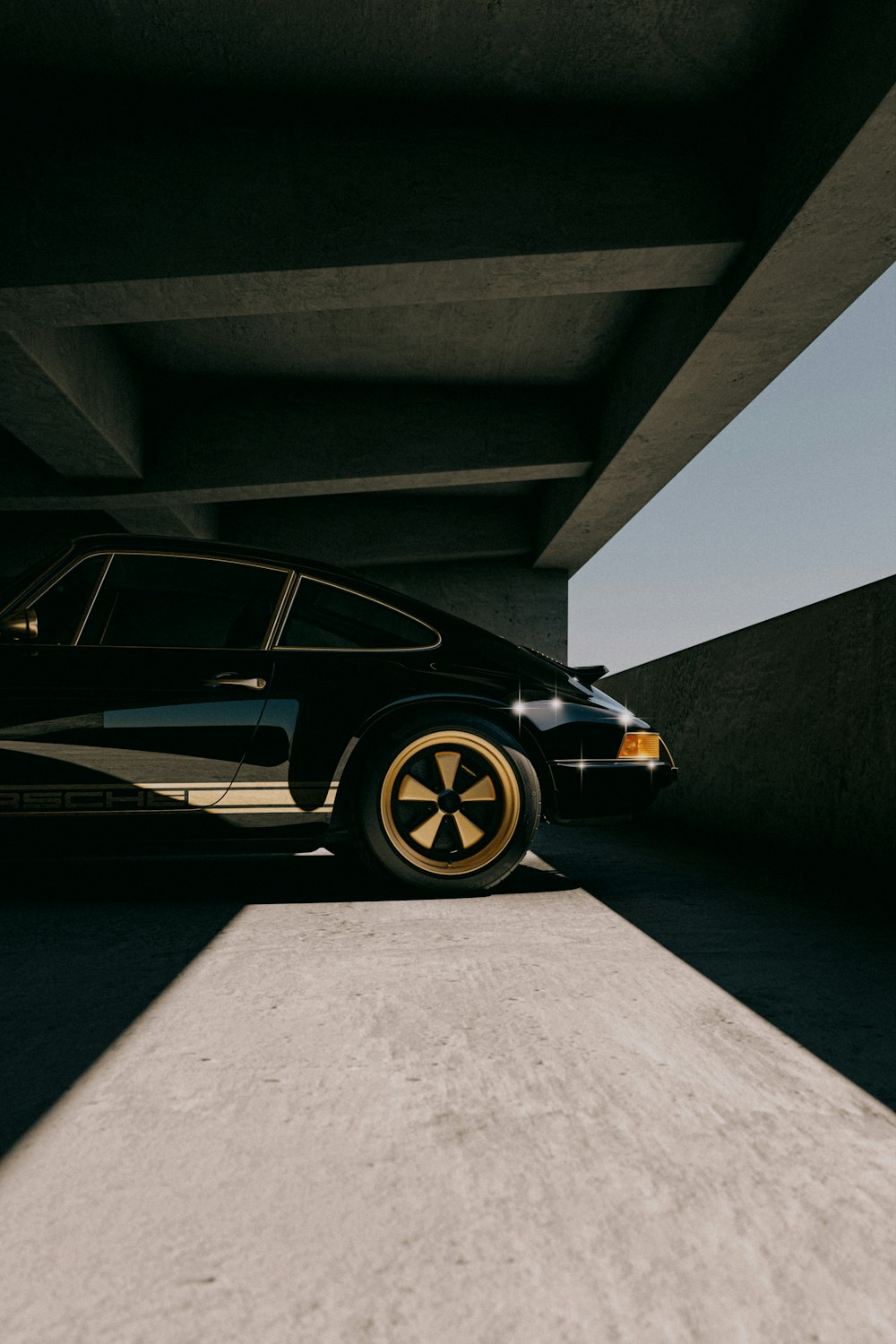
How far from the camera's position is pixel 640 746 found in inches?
156

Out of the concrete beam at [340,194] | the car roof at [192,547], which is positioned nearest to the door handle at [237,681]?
the car roof at [192,547]

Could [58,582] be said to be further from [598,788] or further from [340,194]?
[340,194]

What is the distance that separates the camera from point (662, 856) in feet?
16.9

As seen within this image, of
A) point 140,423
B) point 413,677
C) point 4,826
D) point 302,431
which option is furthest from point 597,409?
point 4,826

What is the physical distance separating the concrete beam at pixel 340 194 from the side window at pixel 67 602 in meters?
3.30

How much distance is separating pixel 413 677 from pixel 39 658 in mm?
1475

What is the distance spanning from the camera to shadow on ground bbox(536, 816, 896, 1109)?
7.14ft

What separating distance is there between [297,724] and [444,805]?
68cm

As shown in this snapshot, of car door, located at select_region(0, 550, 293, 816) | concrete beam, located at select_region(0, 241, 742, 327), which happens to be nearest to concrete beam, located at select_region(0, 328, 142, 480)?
concrete beam, located at select_region(0, 241, 742, 327)

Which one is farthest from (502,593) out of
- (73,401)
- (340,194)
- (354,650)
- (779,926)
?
(779,926)

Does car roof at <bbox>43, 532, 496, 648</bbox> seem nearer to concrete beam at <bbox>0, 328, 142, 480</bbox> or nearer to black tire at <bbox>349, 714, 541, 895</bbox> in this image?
black tire at <bbox>349, 714, 541, 895</bbox>

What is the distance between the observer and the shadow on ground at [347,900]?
204 cm

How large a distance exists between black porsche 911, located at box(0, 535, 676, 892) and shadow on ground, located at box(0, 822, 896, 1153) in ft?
0.97

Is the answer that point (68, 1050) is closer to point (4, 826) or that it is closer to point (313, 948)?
point (313, 948)
